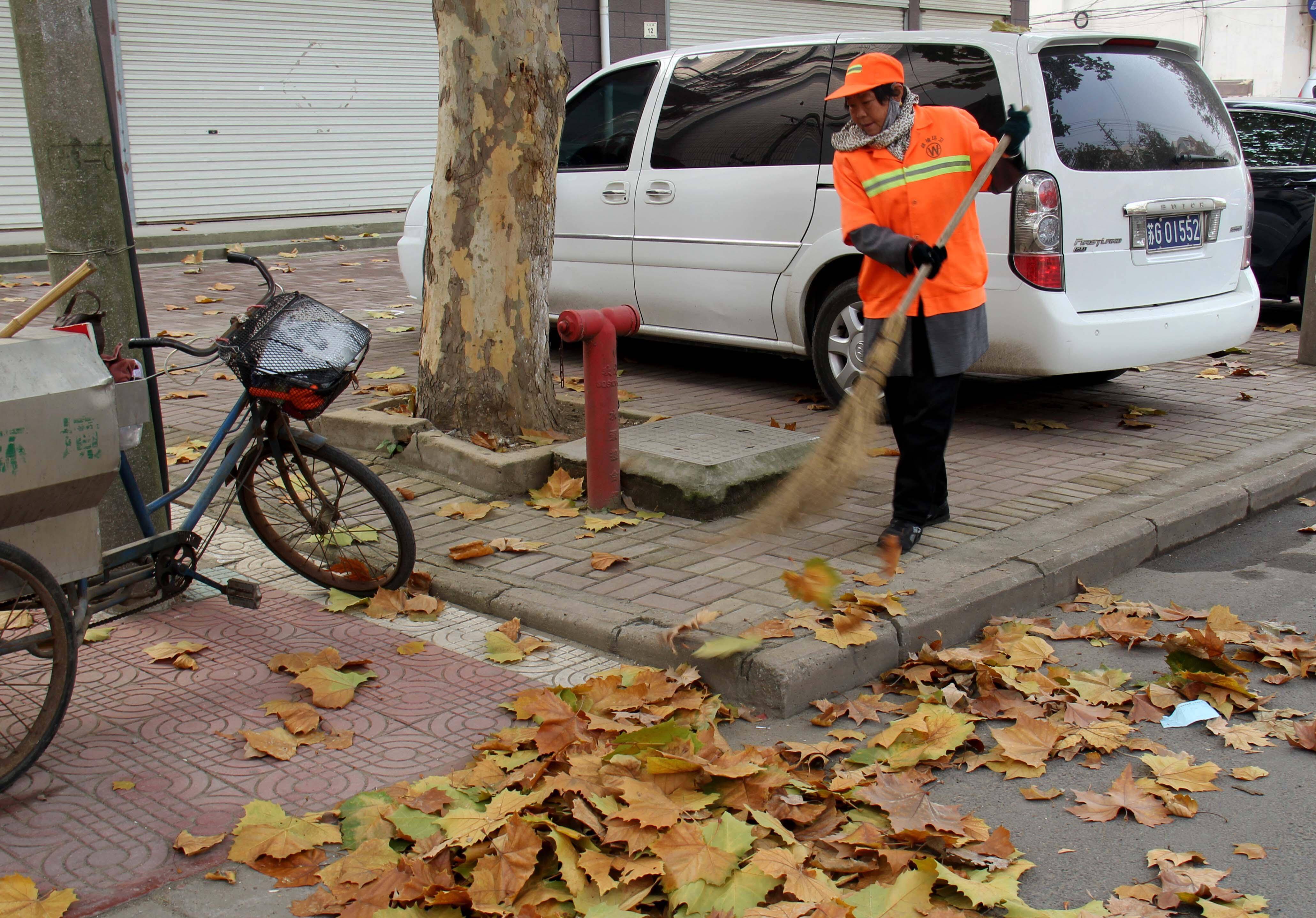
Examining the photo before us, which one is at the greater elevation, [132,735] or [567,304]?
[567,304]

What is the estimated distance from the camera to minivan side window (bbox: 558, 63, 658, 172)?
7629 mm

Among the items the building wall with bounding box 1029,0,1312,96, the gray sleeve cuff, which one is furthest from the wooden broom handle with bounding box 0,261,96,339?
the building wall with bounding box 1029,0,1312,96

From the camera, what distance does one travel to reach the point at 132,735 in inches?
137

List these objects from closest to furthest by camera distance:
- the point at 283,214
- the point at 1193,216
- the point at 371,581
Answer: the point at 371,581
the point at 1193,216
the point at 283,214

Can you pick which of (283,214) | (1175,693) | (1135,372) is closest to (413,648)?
(1175,693)

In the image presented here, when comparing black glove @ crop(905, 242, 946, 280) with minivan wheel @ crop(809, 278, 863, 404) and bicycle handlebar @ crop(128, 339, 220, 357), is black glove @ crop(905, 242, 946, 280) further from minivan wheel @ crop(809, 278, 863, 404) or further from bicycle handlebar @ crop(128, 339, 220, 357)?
bicycle handlebar @ crop(128, 339, 220, 357)

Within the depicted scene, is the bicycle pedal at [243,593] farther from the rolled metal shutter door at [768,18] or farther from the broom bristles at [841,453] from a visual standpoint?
the rolled metal shutter door at [768,18]

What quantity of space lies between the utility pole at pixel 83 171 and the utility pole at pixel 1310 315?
6824mm

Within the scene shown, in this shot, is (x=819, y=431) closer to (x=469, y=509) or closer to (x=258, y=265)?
(x=469, y=509)

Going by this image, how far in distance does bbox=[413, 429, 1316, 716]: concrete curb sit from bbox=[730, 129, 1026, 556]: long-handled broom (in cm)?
36

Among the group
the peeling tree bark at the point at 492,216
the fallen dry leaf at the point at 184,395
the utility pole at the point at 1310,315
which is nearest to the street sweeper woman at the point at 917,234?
the peeling tree bark at the point at 492,216

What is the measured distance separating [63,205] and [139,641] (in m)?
1.45

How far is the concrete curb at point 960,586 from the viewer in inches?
146

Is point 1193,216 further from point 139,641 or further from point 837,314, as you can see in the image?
point 139,641
